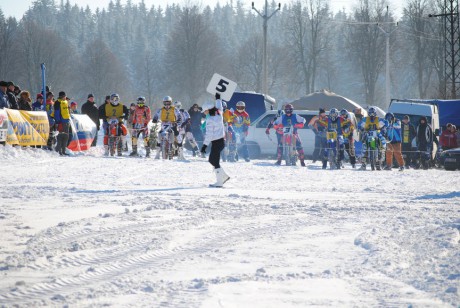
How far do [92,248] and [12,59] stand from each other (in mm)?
81317

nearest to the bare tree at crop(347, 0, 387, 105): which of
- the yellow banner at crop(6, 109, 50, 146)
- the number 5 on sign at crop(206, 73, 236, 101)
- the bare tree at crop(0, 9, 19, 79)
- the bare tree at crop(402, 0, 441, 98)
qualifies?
the bare tree at crop(402, 0, 441, 98)

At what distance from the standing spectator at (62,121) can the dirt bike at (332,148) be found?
7553 millimetres

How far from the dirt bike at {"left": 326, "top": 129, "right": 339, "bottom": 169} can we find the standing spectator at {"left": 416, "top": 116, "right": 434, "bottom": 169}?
161 inches

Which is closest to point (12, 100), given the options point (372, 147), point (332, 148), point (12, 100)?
point (12, 100)

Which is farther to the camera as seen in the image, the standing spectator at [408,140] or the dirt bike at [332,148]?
the standing spectator at [408,140]

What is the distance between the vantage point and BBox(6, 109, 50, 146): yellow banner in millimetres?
20359

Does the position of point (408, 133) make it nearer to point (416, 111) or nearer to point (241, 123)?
point (416, 111)

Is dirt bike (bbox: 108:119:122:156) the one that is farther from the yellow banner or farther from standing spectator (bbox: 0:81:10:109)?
standing spectator (bbox: 0:81:10:109)

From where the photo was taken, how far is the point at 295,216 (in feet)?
33.2

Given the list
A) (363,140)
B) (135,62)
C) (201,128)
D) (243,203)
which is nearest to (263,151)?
(201,128)

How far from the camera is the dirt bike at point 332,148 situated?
2192 centimetres

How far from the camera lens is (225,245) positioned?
7707 mm

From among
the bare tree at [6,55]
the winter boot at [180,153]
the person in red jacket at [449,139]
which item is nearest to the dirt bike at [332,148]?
the winter boot at [180,153]

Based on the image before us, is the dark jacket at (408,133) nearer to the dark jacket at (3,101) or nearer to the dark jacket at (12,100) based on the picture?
the dark jacket at (12,100)
